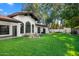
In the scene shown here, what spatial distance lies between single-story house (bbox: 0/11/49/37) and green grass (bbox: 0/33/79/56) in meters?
0.16

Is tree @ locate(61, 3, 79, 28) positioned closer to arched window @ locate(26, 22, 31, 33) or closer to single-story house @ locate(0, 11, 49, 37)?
single-story house @ locate(0, 11, 49, 37)

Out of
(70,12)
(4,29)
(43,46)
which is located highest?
(70,12)

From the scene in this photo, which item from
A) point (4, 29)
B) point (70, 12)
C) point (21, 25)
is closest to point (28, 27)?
point (21, 25)

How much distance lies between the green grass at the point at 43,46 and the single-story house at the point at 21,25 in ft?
0.51

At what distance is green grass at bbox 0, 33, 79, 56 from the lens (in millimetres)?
4195

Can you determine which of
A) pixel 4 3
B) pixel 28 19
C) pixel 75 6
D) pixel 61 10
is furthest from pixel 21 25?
pixel 75 6

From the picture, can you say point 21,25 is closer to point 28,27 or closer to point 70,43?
point 28,27

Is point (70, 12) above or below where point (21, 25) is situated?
above

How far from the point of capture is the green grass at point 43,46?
13.8 feet

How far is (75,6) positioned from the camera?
427 centimetres

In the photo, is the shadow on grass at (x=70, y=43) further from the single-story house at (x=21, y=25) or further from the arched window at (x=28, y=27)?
the arched window at (x=28, y=27)

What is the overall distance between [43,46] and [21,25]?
61cm

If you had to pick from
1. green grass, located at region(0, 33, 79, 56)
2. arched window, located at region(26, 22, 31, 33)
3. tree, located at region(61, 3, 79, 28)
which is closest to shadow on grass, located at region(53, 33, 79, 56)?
green grass, located at region(0, 33, 79, 56)

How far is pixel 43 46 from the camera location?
4266 mm
